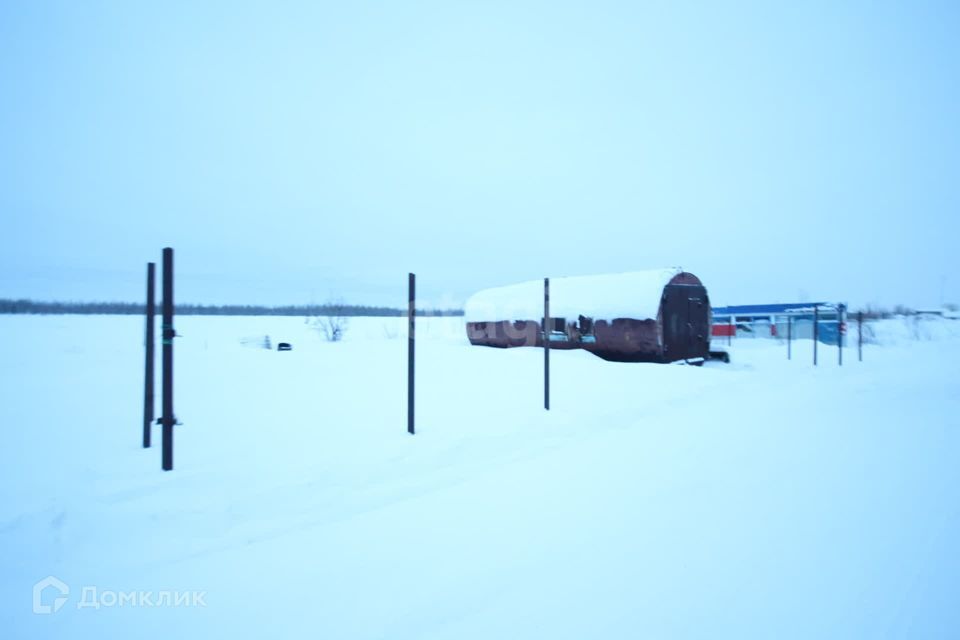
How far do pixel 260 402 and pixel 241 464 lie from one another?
103 inches

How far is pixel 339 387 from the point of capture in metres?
8.15

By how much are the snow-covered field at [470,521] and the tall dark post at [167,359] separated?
238 mm

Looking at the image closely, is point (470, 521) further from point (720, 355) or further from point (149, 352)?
point (720, 355)

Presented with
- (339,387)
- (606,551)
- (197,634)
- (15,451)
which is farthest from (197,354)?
(606,551)

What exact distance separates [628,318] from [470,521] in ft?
39.3

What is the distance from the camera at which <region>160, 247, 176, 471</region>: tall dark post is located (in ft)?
13.6

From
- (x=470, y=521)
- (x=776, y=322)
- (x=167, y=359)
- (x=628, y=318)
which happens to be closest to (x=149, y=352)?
(x=167, y=359)

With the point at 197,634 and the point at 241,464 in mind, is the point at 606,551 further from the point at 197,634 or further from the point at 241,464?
the point at 241,464

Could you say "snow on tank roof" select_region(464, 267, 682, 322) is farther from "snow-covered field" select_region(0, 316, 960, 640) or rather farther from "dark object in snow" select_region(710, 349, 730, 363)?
"snow-covered field" select_region(0, 316, 960, 640)

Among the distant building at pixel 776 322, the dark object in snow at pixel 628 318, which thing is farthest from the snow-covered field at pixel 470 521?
the distant building at pixel 776 322

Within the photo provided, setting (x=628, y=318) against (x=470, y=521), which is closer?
(x=470, y=521)

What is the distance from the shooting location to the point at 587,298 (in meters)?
16.1

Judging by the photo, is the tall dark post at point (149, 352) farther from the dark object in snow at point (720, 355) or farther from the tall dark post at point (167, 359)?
the dark object in snow at point (720, 355)

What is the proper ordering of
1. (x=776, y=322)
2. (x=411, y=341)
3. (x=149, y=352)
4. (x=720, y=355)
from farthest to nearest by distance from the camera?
(x=776, y=322) < (x=720, y=355) < (x=411, y=341) < (x=149, y=352)
